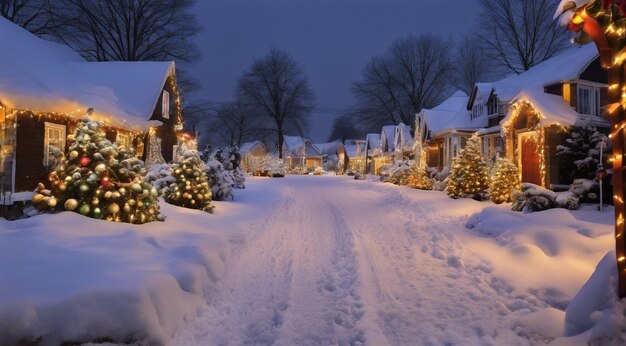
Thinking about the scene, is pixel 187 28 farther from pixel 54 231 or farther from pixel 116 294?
pixel 116 294

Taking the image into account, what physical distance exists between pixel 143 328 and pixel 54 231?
3.98 m

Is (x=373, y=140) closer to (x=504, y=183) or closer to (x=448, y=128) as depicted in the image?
(x=448, y=128)

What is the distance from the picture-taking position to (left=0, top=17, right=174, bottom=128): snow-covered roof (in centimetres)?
1367

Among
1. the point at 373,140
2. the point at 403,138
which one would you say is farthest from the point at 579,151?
the point at 373,140

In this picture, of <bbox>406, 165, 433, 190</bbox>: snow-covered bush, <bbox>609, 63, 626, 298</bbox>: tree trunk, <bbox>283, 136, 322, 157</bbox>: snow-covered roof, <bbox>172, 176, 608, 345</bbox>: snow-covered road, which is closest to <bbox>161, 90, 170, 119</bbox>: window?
<bbox>406, 165, 433, 190</bbox>: snow-covered bush

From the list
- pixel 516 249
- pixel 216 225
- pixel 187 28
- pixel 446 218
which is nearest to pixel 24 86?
pixel 216 225

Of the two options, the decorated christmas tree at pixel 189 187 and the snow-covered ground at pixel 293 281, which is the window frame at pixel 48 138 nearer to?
Result: the decorated christmas tree at pixel 189 187

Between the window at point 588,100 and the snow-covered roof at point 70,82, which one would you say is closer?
the snow-covered roof at point 70,82

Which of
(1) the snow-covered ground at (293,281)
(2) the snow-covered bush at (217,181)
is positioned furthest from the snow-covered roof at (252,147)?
(1) the snow-covered ground at (293,281)

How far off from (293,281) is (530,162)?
53.4 feet

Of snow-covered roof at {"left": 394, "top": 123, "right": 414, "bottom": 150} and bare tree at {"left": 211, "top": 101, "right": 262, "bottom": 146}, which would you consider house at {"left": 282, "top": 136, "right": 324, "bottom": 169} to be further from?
snow-covered roof at {"left": 394, "top": 123, "right": 414, "bottom": 150}

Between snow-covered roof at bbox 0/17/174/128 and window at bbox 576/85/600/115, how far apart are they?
63.8 feet

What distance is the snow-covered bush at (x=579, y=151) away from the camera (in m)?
15.7

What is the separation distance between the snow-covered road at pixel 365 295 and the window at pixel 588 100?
1299cm
